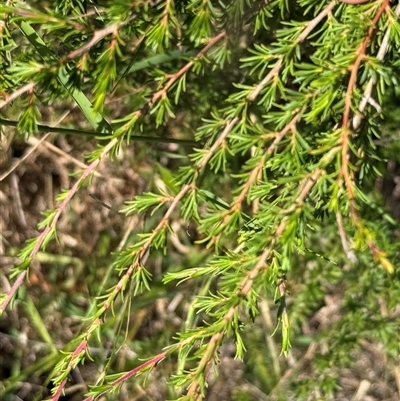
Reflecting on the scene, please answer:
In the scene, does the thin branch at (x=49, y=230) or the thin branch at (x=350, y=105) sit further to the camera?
the thin branch at (x=49, y=230)

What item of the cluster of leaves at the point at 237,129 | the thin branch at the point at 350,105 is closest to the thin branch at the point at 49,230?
the cluster of leaves at the point at 237,129

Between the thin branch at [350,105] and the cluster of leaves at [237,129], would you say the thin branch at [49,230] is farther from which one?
the thin branch at [350,105]

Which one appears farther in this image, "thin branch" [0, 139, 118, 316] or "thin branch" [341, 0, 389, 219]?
"thin branch" [0, 139, 118, 316]

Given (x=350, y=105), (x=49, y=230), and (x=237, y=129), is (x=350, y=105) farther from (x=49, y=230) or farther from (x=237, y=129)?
(x=49, y=230)

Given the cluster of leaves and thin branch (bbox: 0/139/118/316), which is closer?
the cluster of leaves

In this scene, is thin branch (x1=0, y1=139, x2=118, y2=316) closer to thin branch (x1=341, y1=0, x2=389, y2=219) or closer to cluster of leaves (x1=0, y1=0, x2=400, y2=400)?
cluster of leaves (x1=0, y1=0, x2=400, y2=400)

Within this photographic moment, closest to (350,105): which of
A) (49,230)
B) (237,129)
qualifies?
(237,129)

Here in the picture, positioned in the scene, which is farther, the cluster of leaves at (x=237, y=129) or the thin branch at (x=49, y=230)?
the thin branch at (x=49, y=230)

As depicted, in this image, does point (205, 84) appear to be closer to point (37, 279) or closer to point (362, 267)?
point (362, 267)

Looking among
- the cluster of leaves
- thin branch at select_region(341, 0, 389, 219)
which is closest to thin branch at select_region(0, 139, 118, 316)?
the cluster of leaves

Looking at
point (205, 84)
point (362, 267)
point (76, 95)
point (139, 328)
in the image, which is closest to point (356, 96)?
point (76, 95)

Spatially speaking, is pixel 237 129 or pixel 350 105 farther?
pixel 237 129
